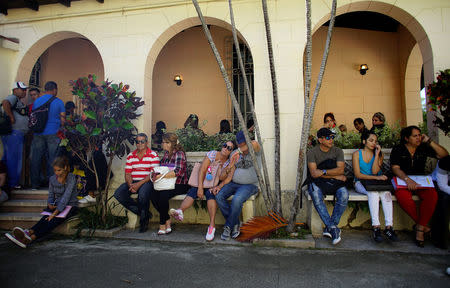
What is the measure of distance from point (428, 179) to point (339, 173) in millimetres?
1135

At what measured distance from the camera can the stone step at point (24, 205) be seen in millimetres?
5086

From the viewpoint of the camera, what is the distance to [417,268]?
128 inches

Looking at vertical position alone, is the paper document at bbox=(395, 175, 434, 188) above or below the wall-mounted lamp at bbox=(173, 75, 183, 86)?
below

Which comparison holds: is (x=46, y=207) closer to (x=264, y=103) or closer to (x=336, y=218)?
(x=264, y=103)

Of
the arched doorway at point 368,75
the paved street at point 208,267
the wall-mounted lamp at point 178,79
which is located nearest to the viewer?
the paved street at point 208,267

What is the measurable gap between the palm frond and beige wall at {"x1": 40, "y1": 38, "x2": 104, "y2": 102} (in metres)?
6.33

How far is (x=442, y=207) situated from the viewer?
398cm

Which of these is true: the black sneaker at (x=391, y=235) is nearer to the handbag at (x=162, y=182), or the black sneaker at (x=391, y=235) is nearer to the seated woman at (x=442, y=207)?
the seated woman at (x=442, y=207)

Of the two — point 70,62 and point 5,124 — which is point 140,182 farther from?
point 70,62

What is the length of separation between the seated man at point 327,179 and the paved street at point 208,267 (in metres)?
0.49

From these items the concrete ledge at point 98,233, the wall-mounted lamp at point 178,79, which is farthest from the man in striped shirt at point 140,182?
the wall-mounted lamp at point 178,79

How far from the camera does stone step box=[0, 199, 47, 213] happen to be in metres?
5.09

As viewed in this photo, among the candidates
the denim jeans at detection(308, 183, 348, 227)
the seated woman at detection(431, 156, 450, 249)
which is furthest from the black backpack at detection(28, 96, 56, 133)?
the seated woman at detection(431, 156, 450, 249)

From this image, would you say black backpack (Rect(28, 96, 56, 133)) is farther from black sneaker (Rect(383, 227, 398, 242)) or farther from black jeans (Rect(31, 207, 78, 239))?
black sneaker (Rect(383, 227, 398, 242))
